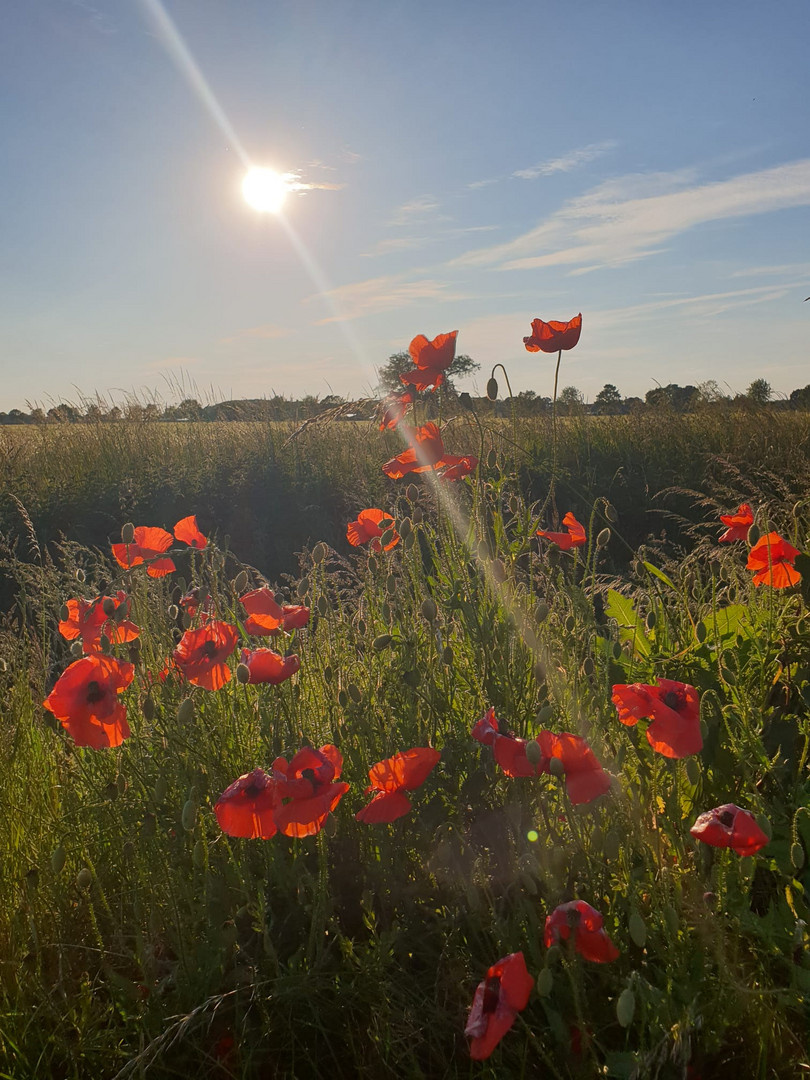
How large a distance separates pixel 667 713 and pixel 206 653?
2.39 ft

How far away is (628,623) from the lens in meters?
1.95

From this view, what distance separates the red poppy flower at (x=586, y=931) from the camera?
0.98 m

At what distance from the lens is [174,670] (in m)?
1.55

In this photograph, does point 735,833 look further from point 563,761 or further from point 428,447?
point 428,447

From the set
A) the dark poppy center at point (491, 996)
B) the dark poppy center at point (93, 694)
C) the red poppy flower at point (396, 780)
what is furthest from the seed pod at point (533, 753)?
the dark poppy center at point (93, 694)

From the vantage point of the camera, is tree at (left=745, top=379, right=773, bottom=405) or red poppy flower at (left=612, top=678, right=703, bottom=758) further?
tree at (left=745, top=379, right=773, bottom=405)

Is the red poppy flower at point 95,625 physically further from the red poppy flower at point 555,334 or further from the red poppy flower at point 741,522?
the red poppy flower at point 741,522

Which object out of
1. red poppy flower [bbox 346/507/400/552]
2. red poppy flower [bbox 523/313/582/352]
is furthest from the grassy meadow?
red poppy flower [bbox 523/313/582/352]

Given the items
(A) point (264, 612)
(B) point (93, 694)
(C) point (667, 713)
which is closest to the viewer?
(C) point (667, 713)

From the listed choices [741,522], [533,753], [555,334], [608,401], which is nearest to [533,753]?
[533,753]

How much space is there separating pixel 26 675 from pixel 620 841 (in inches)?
64.2

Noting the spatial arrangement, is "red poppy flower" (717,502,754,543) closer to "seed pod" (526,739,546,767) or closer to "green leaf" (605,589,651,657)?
"green leaf" (605,589,651,657)

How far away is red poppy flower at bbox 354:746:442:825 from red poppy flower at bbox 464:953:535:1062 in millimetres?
251

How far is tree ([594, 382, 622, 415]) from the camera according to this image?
8.05 meters
